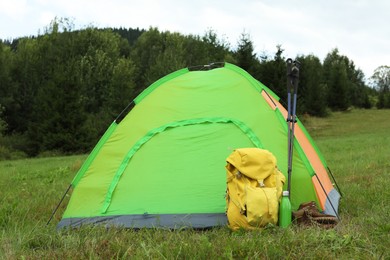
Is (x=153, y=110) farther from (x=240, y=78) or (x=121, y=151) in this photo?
(x=240, y=78)

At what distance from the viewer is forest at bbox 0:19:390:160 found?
91.4ft

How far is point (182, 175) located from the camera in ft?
14.3

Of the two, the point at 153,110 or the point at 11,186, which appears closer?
the point at 153,110

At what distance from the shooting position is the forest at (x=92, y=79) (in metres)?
27.9

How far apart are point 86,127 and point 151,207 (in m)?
24.6

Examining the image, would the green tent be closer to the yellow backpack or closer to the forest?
the yellow backpack

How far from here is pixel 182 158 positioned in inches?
177

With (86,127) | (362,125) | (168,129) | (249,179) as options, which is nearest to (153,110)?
(168,129)

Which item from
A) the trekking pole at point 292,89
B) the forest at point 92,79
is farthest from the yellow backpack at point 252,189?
A: the forest at point 92,79

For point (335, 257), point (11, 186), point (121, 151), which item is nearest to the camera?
point (335, 257)

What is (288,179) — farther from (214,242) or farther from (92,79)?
(92,79)

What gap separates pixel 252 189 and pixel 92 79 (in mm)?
35842

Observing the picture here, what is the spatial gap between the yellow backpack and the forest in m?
24.5

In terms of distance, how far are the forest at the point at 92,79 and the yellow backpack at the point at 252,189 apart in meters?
24.5
